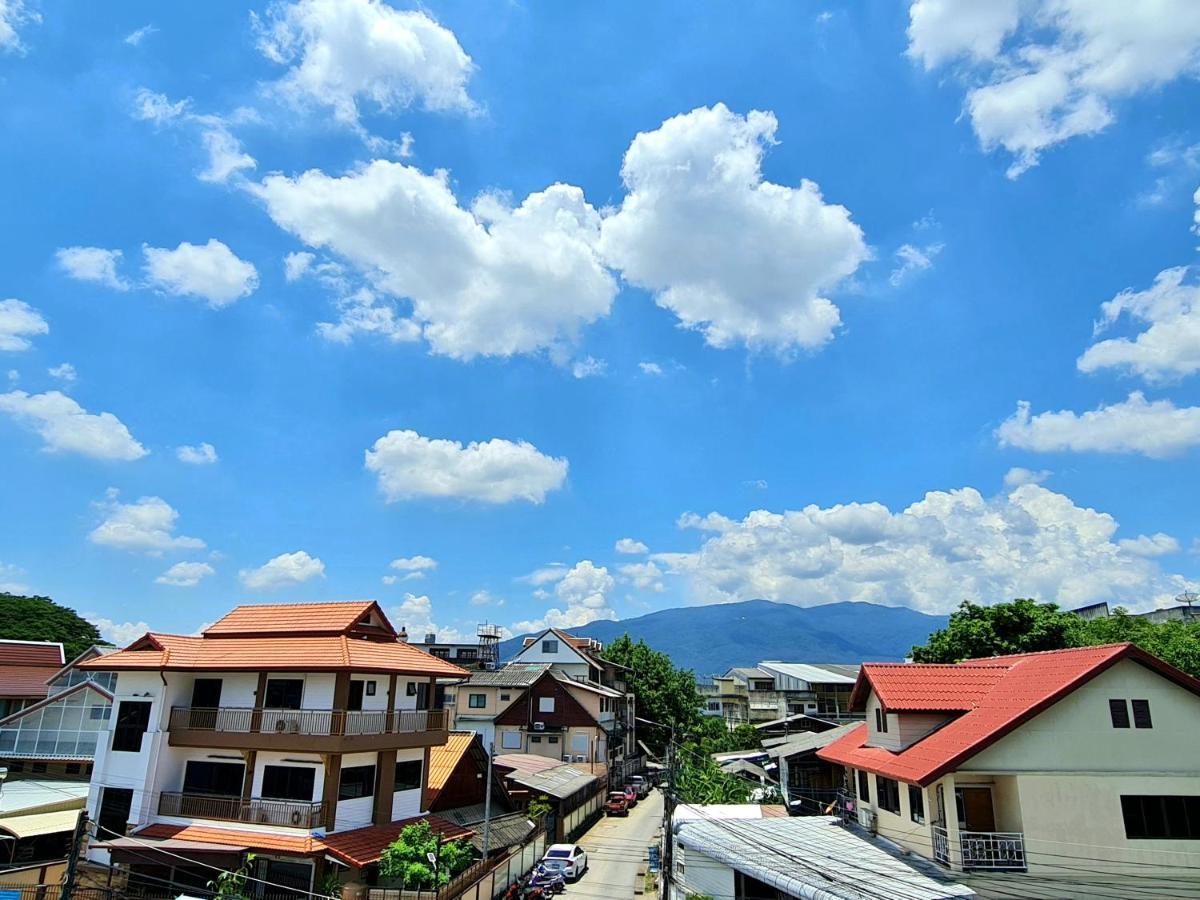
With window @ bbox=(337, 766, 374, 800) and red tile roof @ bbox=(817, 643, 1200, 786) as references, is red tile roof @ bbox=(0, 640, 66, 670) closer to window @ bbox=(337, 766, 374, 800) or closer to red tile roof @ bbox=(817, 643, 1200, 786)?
window @ bbox=(337, 766, 374, 800)

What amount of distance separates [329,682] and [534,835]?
14.4 meters

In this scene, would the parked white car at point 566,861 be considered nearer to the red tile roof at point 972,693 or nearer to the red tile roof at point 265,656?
the red tile roof at point 265,656

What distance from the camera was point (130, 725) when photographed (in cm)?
3144

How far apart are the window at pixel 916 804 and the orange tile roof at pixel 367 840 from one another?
16228 millimetres

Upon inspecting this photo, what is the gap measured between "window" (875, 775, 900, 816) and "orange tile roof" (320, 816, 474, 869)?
635 inches

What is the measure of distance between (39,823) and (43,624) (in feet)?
245

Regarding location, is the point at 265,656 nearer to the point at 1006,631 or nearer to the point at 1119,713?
the point at 1119,713

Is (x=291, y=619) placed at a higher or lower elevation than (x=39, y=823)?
higher

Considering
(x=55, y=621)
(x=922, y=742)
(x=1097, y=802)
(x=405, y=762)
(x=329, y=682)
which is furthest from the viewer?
(x=55, y=621)

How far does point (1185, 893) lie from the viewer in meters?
19.3

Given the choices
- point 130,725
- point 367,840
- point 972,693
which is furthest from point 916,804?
point 130,725

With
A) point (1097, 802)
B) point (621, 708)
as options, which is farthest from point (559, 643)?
point (1097, 802)

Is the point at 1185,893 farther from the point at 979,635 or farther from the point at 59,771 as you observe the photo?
the point at 59,771

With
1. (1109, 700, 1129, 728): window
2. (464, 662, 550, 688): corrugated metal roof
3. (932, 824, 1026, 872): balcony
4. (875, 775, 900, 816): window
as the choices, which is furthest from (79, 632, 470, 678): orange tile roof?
(464, 662, 550, 688): corrugated metal roof
